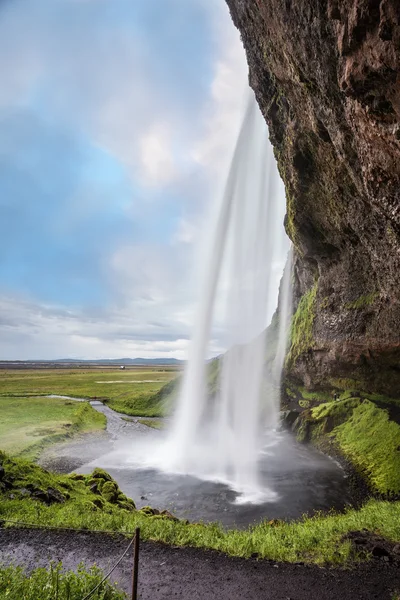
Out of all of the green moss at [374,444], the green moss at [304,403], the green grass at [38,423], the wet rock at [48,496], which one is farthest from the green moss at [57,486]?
the green moss at [304,403]

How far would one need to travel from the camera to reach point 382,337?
90.1 ft

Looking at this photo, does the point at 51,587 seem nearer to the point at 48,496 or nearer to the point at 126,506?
the point at 48,496

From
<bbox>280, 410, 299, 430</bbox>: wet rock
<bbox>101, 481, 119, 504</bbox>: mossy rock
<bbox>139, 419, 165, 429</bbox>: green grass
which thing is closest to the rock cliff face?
<bbox>280, 410, 299, 430</bbox>: wet rock

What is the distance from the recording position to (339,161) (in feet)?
69.2

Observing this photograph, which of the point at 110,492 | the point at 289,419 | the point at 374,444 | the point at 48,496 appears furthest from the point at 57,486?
the point at 289,419

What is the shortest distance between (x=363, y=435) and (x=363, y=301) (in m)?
11.0

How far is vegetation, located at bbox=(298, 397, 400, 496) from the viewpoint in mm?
22106

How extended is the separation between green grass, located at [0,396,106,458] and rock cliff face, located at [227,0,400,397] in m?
28.1

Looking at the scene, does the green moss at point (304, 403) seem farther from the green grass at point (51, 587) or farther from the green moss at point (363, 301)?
the green grass at point (51, 587)

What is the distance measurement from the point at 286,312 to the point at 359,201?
122 feet

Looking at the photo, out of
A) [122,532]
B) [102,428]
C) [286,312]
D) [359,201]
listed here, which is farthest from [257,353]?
[122,532]

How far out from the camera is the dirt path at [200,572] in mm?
9141

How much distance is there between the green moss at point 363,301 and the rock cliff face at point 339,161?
0.34 feet

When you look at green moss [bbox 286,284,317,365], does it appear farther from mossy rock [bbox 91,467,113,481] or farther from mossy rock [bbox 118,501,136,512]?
mossy rock [bbox 118,501,136,512]
